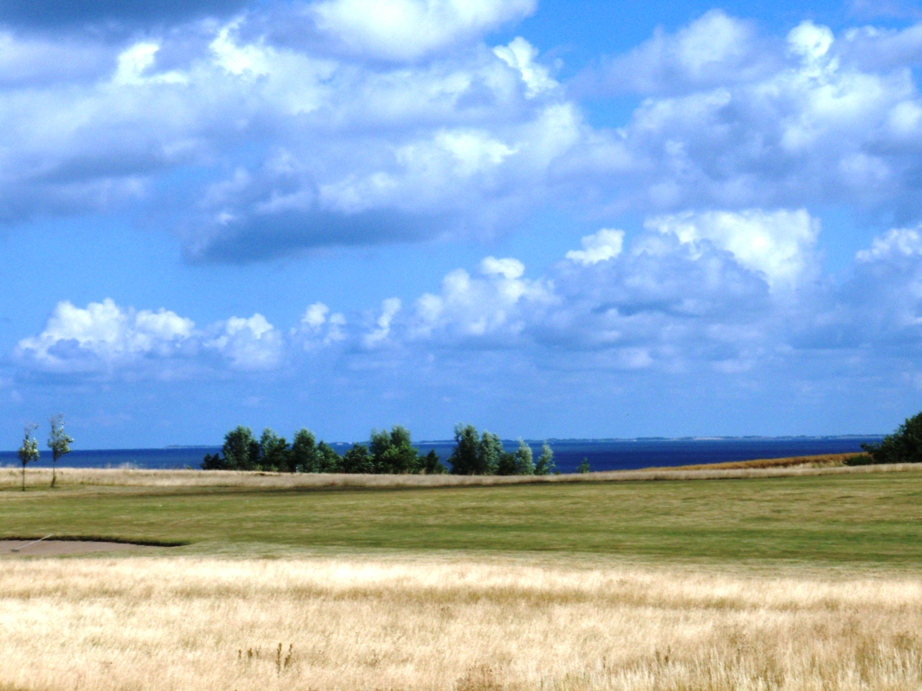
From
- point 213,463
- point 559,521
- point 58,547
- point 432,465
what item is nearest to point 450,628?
point 58,547

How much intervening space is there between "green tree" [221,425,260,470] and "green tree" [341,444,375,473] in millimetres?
17832

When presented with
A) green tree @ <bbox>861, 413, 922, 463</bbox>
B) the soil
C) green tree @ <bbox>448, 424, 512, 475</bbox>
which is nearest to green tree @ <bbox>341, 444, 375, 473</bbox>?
Answer: green tree @ <bbox>448, 424, 512, 475</bbox>

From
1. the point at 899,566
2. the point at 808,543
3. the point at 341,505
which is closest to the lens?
the point at 899,566

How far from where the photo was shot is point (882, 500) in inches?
1828

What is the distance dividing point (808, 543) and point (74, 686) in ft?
93.1

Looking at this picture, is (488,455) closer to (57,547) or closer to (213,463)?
(213,463)

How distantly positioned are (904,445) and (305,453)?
261 feet

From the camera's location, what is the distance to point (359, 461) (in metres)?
136

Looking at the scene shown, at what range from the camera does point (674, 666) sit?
12.3m

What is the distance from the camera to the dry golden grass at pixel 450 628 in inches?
464

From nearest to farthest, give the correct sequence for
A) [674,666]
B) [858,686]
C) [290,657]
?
[858,686]
[674,666]
[290,657]

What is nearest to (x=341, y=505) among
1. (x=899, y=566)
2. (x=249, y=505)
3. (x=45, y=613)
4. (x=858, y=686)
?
(x=249, y=505)

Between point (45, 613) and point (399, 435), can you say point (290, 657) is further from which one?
point (399, 435)

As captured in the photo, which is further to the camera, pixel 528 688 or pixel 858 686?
pixel 528 688
